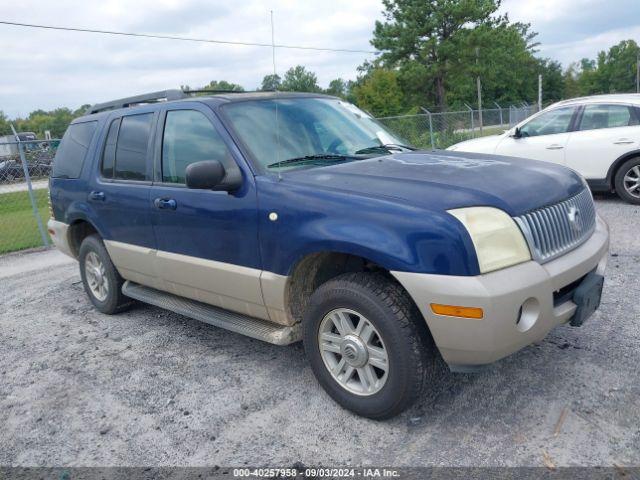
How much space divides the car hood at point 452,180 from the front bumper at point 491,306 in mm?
356

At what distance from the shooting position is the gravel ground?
291cm

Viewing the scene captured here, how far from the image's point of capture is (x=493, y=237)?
2789mm

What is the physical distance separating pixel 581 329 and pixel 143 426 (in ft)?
10.2

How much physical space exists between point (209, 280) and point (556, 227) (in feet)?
7.35

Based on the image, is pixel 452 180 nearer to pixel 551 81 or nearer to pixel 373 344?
pixel 373 344

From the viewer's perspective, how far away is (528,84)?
76938 millimetres

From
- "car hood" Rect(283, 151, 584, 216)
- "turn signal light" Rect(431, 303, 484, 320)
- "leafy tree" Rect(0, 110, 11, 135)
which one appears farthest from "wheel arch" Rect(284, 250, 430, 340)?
"leafy tree" Rect(0, 110, 11, 135)

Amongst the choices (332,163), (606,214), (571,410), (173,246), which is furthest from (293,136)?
(606,214)

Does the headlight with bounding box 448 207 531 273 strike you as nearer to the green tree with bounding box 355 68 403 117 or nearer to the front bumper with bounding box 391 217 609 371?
the front bumper with bounding box 391 217 609 371

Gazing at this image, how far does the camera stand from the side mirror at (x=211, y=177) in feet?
11.2

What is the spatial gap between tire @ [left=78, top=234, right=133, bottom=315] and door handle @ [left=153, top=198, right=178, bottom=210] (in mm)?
1240

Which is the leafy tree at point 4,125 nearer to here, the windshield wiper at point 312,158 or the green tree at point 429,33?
the green tree at point 429,33

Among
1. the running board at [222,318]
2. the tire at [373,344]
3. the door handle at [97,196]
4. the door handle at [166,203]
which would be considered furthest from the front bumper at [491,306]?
the door handle at [97,196]

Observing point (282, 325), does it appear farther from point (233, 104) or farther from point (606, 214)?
point (606, 214)
